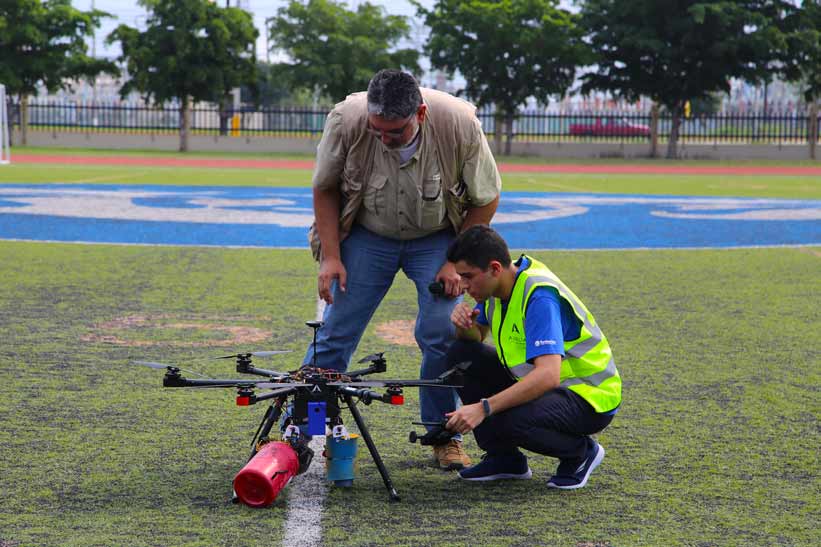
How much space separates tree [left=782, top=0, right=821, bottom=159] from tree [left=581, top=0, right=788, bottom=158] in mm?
548

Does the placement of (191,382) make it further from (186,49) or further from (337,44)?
(337,44)

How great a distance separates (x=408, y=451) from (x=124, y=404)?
1.69 m

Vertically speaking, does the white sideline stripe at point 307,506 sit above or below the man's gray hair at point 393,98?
below

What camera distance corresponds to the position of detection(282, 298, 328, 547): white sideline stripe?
4.37 metres

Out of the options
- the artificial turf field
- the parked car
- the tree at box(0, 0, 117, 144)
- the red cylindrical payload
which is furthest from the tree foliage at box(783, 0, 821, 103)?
the red cylindrical payload

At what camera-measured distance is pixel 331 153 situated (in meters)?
5.19

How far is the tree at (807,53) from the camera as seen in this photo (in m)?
41.0

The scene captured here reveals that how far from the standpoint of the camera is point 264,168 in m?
32.4

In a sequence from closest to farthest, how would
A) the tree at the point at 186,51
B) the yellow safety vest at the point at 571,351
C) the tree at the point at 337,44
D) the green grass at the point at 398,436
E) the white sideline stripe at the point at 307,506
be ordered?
the white sideline stripe at the point at 307,506, the green grass at the point at 398,436, the yellow safety vest at the point at 571,351, the tree at the point at 186,51, the tree at the point at 337,44

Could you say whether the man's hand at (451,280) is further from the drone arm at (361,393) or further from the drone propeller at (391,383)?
the drone arm at (361,393)

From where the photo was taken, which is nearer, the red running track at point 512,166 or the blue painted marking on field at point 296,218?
the blue painted marking on field at point 296,218

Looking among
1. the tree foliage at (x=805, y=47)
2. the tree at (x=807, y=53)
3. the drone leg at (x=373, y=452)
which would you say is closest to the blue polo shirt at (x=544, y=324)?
the drone leg at (x=373, y=452)

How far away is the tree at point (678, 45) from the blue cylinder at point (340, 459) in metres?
37.2

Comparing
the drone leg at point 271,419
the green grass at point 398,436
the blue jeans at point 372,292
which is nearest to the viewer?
the green grass at point 398,436
